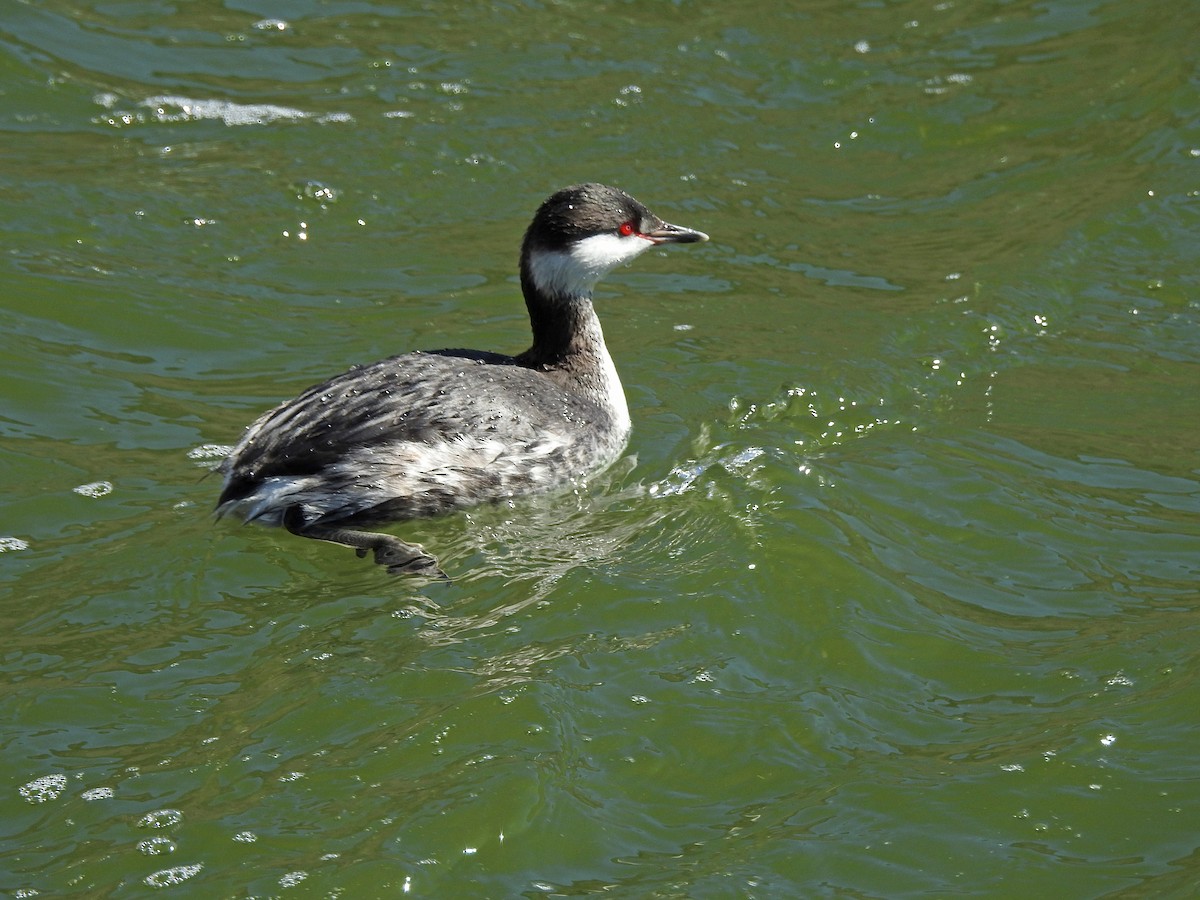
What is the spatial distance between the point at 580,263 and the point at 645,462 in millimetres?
1012

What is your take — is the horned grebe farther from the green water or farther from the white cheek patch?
the green water

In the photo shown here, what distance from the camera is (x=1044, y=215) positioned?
30.1 ft

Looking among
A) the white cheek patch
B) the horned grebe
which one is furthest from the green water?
the white cheek patch

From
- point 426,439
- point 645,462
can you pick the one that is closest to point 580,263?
point 645,462

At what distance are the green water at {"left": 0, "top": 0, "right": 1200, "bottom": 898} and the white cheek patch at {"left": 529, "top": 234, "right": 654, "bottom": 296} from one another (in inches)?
29.8

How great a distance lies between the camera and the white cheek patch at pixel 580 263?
7.11 meters

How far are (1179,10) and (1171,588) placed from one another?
6.61m

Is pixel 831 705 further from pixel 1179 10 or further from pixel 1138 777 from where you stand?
pixel 1179 10

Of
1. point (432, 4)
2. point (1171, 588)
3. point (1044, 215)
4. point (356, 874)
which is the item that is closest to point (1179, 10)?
point (1044, 215)

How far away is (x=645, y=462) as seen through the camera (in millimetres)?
6910

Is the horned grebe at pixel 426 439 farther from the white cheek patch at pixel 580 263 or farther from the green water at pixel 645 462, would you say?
the green water at pixel 645 462

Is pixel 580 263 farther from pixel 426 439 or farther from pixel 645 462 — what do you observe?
pixel 426 439

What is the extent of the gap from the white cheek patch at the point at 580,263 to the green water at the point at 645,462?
756 mm

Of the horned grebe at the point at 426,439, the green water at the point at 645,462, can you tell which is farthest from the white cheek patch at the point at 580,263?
the green water at the point at 645,462
